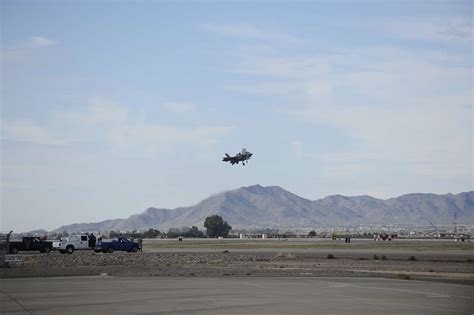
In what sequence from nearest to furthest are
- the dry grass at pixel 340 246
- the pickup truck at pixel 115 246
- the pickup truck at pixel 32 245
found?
1. the pickup truck at pixel 115 246
2. the pickup truck at pixel 32 245
3. the dry grass at pixel 340 246

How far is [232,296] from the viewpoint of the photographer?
2855 centimetres

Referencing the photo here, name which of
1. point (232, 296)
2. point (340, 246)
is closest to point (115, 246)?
point (340, 246)

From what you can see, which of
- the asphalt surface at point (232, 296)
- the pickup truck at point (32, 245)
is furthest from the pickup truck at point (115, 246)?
the asphalt surface at point (232, 296)

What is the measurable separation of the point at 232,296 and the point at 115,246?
46.9 m

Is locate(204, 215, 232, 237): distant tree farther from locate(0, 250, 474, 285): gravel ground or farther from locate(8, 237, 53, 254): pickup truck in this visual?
locate(0, 250, 474, 285): gravel ground

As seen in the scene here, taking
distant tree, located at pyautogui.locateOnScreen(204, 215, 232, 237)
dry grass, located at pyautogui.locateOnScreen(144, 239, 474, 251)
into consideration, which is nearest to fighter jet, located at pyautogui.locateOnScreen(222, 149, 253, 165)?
dry grass, located at pyautogui.locateOnScreen(144, 239, 474, 251)

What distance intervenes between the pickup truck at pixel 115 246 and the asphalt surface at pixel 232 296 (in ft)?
113

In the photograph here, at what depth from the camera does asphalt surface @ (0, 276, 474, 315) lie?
24328 mm

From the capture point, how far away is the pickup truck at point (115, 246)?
239ft

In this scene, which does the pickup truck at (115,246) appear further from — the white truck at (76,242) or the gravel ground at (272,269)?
the gravel ground at (272,269)

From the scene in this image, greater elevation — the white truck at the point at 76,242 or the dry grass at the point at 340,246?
the white truck at the point at 76,242

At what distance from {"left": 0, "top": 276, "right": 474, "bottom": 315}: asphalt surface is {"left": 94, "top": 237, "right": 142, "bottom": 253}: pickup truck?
113ft

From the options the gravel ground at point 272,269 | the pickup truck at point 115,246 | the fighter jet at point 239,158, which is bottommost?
the gravel ground at point 272,269

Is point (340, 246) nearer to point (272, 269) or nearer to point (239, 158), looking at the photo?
point (239, 158)
